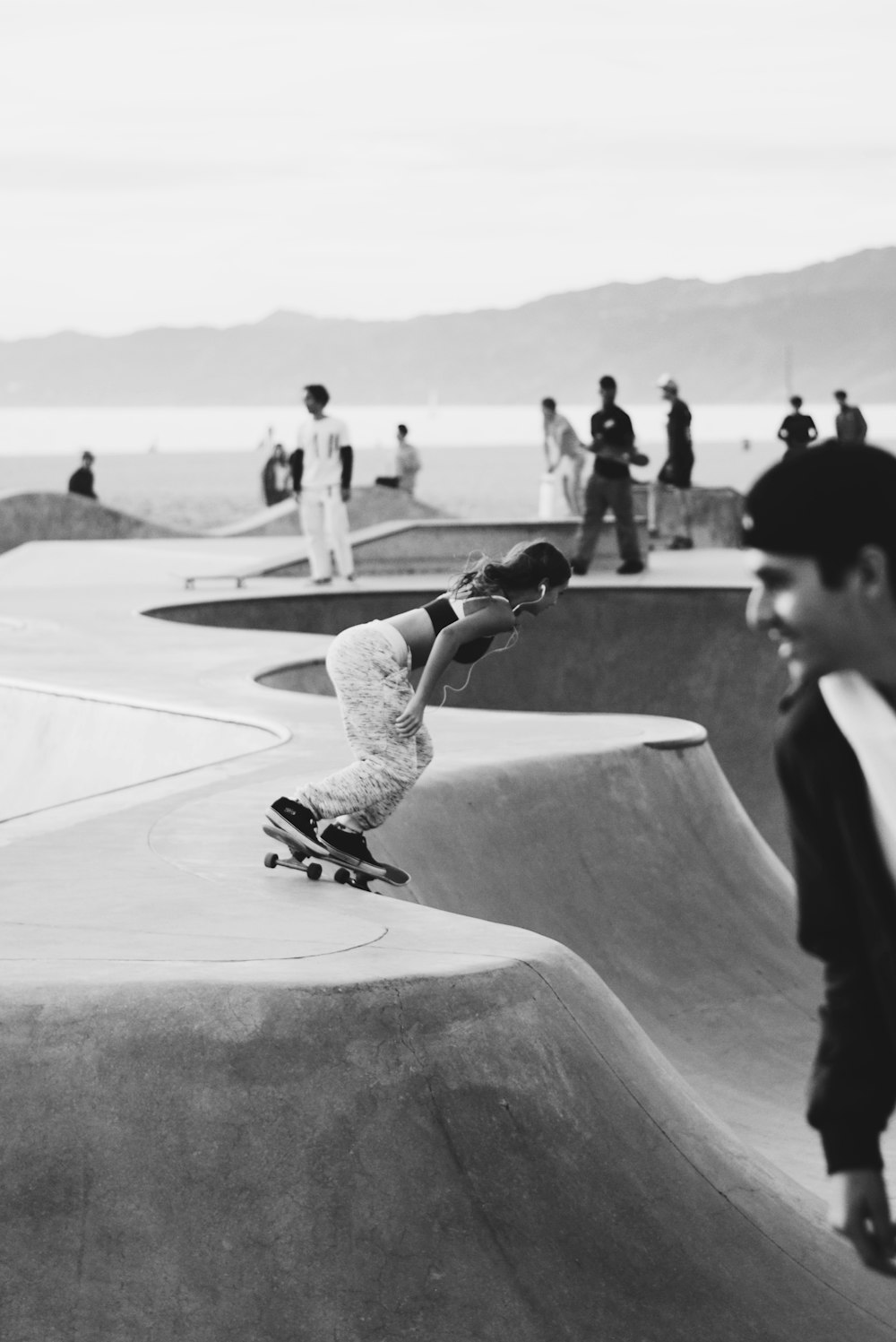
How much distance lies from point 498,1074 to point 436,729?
15.0ft

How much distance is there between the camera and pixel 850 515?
196 centimetres

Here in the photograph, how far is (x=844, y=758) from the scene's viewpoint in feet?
6.76

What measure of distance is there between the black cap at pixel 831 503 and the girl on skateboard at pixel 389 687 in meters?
3.59

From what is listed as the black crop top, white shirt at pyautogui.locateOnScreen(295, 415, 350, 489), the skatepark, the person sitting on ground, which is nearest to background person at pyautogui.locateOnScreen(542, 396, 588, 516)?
white shirt at pyautogui.locateOnScreen(295, 415, 350, 489)

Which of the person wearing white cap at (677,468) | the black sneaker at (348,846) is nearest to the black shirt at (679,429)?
the person wearing white cap at (677,468)

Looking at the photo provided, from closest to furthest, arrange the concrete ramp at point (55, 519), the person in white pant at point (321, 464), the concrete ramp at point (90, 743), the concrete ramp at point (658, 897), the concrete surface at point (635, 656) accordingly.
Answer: the concrete ramp at point (658, 897)
the concrete ramp at point (90, 743)
the person in white pant at point (321, 464)
the concrete surface at point (635, 656)
the concrete ramp at point (55, 519)

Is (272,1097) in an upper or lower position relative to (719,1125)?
upper

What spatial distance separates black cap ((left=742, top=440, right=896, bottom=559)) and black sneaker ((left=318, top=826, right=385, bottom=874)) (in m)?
3.91

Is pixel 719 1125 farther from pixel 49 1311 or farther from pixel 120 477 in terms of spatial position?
pixel 120 477

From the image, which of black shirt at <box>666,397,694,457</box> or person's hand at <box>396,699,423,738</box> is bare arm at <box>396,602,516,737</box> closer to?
person's hand at <box>396,699,423,738</box>

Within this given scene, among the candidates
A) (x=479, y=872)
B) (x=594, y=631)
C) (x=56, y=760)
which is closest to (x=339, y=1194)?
(x=479, y=872)

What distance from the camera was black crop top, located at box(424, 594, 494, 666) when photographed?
5734 millimetres

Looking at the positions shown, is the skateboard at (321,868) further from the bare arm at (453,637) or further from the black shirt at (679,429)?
the black shirt at (679,429)

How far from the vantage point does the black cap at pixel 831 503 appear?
6.43 ft
